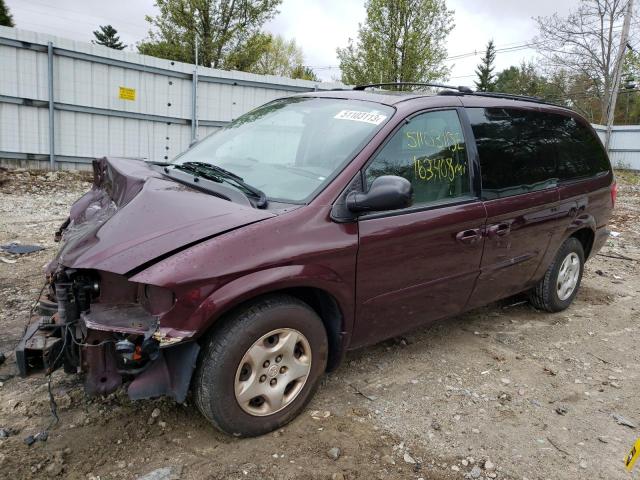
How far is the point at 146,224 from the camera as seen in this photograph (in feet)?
7.74

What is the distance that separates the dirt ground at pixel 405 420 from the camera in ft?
7.88

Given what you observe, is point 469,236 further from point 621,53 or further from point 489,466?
point 621,53

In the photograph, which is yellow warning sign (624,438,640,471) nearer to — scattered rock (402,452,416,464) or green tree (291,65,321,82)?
scattered rock (402,452,416,464)

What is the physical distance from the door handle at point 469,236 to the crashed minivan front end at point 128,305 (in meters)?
1.36

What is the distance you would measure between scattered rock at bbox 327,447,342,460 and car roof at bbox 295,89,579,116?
201 cm

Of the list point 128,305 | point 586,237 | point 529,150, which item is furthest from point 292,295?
point 586,237

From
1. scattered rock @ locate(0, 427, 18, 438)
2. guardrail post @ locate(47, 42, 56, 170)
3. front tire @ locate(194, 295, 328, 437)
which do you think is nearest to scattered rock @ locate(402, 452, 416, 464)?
front tire @ locate(194, 295, 328, 437)

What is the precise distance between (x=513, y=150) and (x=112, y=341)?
9.74 ft

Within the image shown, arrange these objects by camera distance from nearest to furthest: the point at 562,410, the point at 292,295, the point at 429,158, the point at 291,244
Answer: the point at 291,244, the point at 292,295, the point at 562,410, the point at 429,158

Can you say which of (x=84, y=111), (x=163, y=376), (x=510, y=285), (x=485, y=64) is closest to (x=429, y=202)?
(x=510, y=285)

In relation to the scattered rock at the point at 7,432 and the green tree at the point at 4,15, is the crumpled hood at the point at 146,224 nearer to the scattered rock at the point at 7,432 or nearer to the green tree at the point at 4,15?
the scattered rock at the point at 7,432

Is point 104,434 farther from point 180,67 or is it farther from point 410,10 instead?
point 410,10

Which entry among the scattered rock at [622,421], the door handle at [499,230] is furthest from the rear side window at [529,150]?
the scattered rock at [622,421]

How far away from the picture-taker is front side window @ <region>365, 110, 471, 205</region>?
9.76 ft
